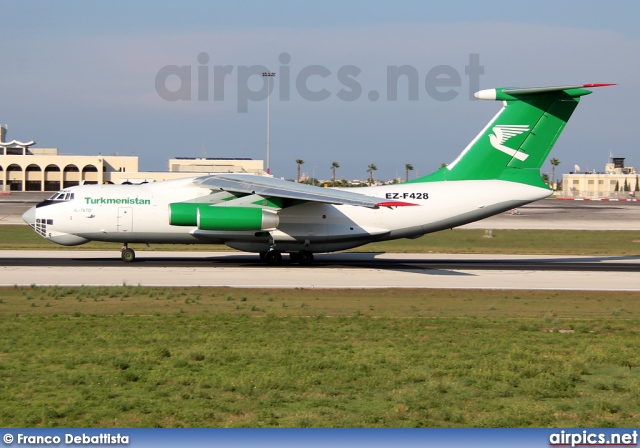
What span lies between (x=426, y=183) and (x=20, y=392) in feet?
68.5

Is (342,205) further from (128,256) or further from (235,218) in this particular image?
(128,256)

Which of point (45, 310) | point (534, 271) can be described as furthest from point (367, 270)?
point (45, 310)

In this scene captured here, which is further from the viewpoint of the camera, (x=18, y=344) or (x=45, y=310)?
(x=45, y=310)

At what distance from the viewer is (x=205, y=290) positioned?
2178cm

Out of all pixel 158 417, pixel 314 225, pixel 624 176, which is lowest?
pixel 158 417

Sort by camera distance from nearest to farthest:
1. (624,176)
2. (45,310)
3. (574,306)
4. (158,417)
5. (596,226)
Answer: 1. (158,417)
2. (45,310)
3. (574,306)
4. (596,226)
5. (624,176)

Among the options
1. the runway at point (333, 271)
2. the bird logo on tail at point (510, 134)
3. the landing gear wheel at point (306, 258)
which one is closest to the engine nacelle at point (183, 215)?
the runway at point (333, 271)

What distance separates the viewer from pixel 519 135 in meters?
28.6

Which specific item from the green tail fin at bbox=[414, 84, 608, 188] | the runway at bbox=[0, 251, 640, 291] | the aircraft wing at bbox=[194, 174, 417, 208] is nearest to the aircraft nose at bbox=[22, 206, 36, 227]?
the runway at bbox=[0, 251, 640, 291]

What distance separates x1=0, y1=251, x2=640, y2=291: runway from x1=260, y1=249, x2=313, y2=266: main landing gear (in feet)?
1.34

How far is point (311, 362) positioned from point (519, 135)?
18620mm

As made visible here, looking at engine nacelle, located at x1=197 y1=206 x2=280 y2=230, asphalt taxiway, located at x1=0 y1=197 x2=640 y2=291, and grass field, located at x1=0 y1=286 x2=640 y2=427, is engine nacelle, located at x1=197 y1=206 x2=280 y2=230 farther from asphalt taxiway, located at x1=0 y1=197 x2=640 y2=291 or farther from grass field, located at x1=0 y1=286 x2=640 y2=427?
grass field, located at x1=0 y1=286 x2=640 y2=427

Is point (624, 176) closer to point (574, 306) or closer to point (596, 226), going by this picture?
point (596, 226)

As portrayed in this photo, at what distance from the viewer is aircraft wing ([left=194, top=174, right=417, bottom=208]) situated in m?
25.9
